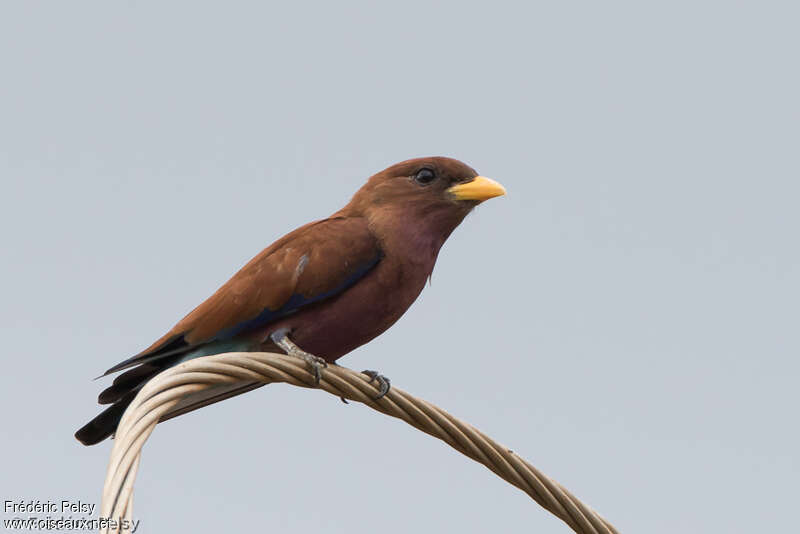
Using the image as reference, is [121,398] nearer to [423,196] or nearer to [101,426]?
[101,426]

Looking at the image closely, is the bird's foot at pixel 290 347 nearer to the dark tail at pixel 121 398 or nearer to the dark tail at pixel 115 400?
the dark tail at pixel 121 398

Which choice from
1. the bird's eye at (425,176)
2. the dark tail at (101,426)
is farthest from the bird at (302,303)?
the bird's eye at (425,176)

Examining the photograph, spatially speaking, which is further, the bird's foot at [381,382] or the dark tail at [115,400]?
the dark tail at [115,400]

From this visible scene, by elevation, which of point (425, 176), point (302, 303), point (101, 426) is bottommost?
point (101, 426)

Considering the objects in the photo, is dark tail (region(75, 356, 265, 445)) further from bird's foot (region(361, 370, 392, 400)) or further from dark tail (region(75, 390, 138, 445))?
bird's foot (region(361, 370, 392, 400))

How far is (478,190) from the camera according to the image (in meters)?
5.39

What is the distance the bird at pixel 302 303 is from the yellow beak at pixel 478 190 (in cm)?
40

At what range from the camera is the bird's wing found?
4781mm

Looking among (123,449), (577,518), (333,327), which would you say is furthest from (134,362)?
(577,518)

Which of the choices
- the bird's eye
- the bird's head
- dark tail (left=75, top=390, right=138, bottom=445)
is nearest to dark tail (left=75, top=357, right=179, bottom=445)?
dark tail (left=75, top=390, right=138, bottom=445)

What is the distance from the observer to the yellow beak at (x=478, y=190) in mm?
5375

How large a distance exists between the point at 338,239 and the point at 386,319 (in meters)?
0.42

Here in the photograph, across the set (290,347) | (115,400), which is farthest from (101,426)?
(290,347)

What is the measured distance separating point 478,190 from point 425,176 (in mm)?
286
